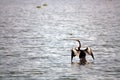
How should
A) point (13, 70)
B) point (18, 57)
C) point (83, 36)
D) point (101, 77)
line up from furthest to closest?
point (83, 36) → point (18, 57) → point (13, 70) → point (101, 77)

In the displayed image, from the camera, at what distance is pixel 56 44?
14961 millimetres

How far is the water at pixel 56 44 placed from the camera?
10732mm

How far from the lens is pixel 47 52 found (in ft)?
43.9

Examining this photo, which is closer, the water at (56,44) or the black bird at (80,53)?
the water at (56,44)

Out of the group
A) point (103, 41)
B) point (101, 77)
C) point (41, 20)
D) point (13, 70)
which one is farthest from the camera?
point (41, 20)

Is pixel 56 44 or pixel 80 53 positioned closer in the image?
pixel 80 53

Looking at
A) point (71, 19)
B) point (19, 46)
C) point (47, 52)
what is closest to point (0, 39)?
point (19, 46)

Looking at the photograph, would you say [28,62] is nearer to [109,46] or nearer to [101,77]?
[101,77]

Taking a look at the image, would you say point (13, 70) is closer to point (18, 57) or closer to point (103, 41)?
point (18, 57)

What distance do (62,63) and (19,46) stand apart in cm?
311

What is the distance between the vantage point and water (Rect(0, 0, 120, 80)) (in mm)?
10732

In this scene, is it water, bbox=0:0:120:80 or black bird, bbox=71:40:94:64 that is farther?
black bird, bbox=71:40:94:64

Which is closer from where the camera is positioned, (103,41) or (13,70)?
(13,70)

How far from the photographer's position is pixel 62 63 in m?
11.8
